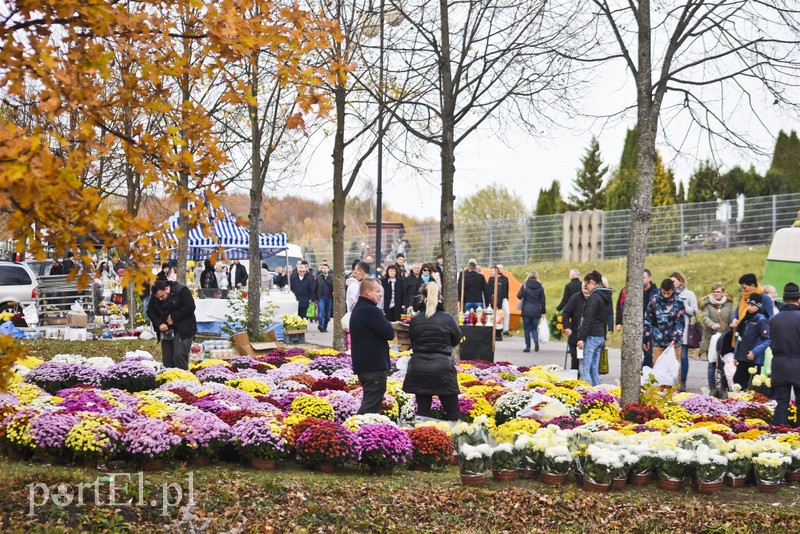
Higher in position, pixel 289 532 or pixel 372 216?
pixel 372 216

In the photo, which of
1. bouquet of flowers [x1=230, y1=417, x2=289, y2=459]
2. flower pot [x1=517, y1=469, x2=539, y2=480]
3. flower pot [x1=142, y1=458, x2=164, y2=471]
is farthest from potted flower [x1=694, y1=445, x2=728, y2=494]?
flower pot [x1=142, y1=458, x2=164, y2=471]

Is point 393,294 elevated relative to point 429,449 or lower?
elevated

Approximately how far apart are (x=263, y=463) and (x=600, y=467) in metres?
2.99

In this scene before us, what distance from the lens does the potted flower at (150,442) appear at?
797 cm

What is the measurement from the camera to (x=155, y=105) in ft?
20.0

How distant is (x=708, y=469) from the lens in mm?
8297

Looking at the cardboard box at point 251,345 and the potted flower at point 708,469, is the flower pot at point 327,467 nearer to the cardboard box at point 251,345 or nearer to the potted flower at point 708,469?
the potted flower at point 708,469

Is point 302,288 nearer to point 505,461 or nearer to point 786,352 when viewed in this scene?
point 786,352

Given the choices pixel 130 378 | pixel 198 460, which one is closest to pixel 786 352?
pixel 198 460

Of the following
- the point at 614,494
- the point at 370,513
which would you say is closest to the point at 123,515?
the point at 370,513

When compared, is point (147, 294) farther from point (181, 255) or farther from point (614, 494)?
point (614, 494)

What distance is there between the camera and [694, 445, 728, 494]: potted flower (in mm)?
8281

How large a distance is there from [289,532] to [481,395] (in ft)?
19.7

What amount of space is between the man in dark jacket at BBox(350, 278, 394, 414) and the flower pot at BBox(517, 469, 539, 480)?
1.92 metres
